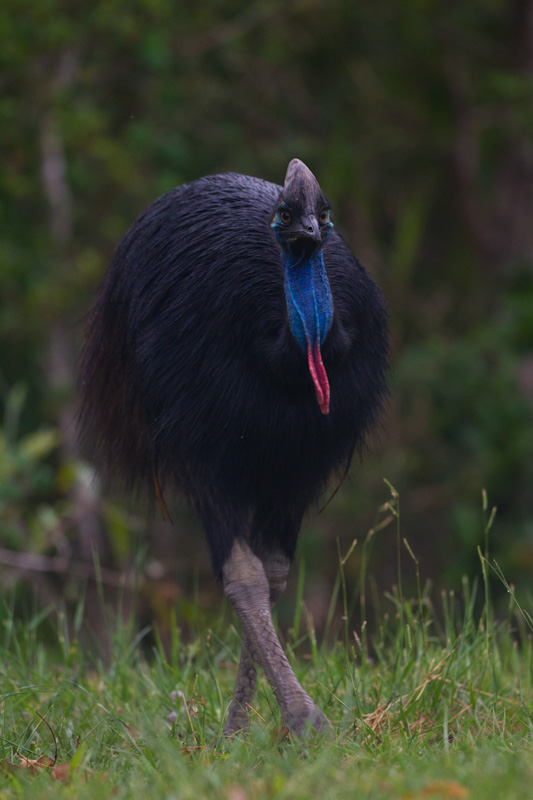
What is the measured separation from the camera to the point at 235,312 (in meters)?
3.24

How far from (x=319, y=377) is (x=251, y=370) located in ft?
0.80

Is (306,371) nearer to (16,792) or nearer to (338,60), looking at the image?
(16,792)

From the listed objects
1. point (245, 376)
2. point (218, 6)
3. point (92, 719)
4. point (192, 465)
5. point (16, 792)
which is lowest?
point (92, 719)

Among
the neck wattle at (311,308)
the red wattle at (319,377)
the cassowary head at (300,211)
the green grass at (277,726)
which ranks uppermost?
the cassowary head at (300,211)

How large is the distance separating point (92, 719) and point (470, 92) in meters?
7.49

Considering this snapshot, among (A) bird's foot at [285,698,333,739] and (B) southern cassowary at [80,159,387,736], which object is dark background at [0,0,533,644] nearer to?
(B) southern cassowary at [80,159,387,736]

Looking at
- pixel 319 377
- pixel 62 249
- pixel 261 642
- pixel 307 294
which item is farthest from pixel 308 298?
pixel 62 249

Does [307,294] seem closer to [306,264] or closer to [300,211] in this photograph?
[306,264]

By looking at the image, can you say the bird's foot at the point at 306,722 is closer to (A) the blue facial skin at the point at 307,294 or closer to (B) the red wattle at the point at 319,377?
(B) the red wattle at the point at 319,377

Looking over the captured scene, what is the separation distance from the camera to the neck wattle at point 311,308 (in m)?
3.07

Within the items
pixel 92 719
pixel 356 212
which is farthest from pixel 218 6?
pixel 92 719

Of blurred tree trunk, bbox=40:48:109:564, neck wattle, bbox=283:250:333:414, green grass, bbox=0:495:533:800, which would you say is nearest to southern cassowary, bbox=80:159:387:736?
neck wattle, bbox=283:250:333:414

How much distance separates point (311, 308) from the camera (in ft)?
10.2

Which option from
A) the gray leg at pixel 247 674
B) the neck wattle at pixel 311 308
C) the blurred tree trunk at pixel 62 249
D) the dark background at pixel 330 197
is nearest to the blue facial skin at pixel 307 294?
the neck wattle at pixel 311 308
